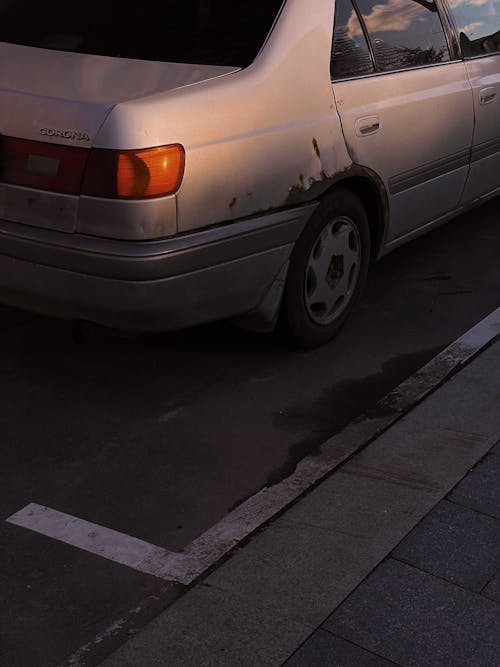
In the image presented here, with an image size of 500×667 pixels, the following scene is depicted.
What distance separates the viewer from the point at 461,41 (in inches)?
208

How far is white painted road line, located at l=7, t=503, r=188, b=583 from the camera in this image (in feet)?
10.2

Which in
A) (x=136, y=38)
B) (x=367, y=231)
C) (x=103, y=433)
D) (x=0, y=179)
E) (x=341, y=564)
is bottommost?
(x=341, y=564)

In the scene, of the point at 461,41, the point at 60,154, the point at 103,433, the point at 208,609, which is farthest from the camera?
the point at 461,41

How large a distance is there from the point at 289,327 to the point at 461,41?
189 centimetres

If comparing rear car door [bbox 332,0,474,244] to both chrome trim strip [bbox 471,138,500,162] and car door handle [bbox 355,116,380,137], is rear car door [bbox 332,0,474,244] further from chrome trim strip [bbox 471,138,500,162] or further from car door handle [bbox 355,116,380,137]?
chrome trim strip [bbox 471,138,500,162]

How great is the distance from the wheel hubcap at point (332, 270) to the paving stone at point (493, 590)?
1.76 m

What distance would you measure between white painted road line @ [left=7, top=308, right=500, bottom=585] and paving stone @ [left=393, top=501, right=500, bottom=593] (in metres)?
0.45

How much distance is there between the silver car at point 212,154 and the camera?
3625 mm

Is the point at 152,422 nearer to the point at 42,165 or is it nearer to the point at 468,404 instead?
the point at 42,165

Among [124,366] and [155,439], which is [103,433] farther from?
[124,366]

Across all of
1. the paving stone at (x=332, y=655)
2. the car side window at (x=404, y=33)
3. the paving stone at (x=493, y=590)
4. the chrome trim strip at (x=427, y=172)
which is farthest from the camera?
the chrome trim strip at (x=427, y=172)

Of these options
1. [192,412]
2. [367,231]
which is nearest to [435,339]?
[367,231]

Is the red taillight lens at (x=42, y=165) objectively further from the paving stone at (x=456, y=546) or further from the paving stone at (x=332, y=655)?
the paving stone at (x=332, y=655)

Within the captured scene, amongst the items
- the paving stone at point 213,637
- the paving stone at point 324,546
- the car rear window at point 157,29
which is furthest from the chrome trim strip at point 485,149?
the paving stone at point 213,637
